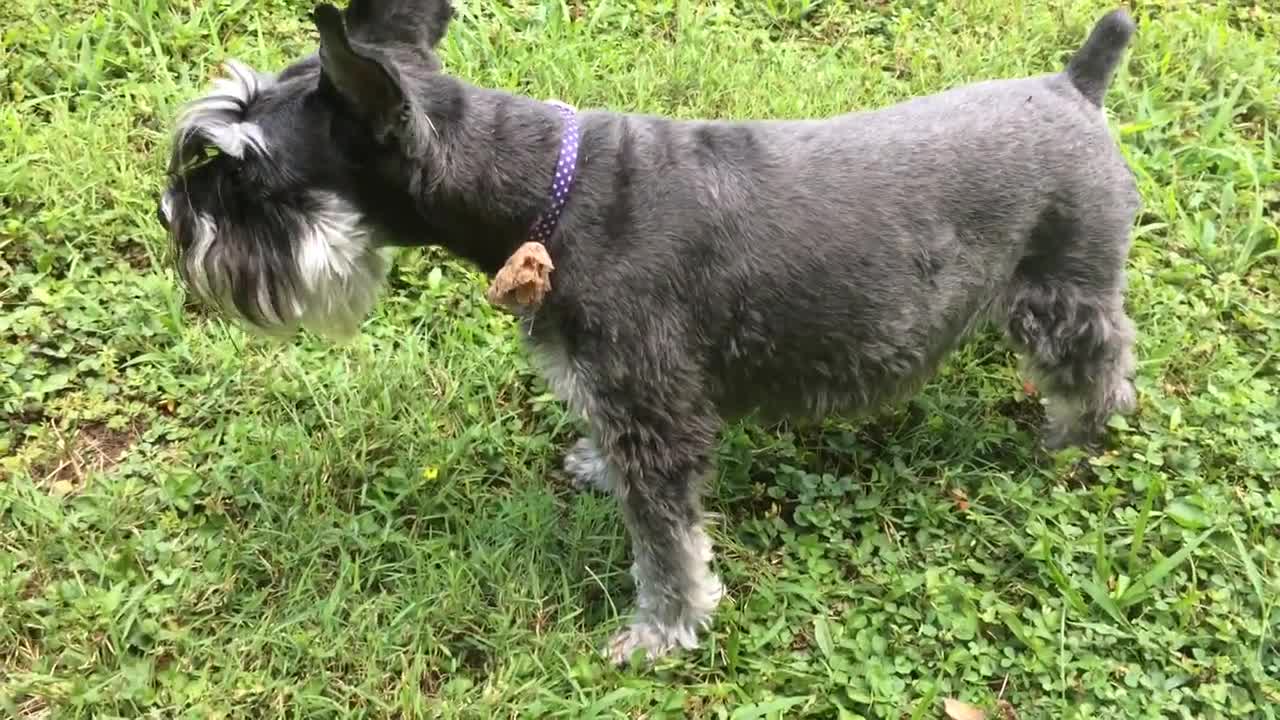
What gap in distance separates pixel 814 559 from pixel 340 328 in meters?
1.76

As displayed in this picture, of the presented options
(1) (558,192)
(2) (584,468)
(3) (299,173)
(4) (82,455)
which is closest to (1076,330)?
(2) (584,468)

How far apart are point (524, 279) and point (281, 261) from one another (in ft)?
2.26

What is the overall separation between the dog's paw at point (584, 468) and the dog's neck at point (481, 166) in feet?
3.60

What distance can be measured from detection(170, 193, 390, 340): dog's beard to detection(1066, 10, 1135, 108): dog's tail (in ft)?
7.80

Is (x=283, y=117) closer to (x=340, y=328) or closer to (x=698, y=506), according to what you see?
(x=340, y=328)

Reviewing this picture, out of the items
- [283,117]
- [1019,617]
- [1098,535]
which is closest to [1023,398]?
[1098,535]

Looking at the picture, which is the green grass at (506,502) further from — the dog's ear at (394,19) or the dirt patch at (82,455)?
the dog's ear at (394,19)

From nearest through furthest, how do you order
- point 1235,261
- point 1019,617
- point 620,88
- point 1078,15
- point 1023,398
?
1. point 1019,617
2. point 1023,398
3. point 1235,261
4. point 620,88
5. point 1078,15

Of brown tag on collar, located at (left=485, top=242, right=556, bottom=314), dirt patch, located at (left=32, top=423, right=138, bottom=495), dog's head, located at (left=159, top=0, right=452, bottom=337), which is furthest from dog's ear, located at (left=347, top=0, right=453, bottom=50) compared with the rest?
dirt patch, located at (left=32, top=423, right=138, bottom=495)

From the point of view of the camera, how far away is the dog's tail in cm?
328

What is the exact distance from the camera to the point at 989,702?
305 cm

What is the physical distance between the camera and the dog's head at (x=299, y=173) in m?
2.56

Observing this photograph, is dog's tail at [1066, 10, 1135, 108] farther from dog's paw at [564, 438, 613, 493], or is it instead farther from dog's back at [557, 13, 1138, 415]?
dog's paw at [564, 438, 613, 493]

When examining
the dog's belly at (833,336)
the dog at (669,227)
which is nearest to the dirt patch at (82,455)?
the dog at (669,227)
